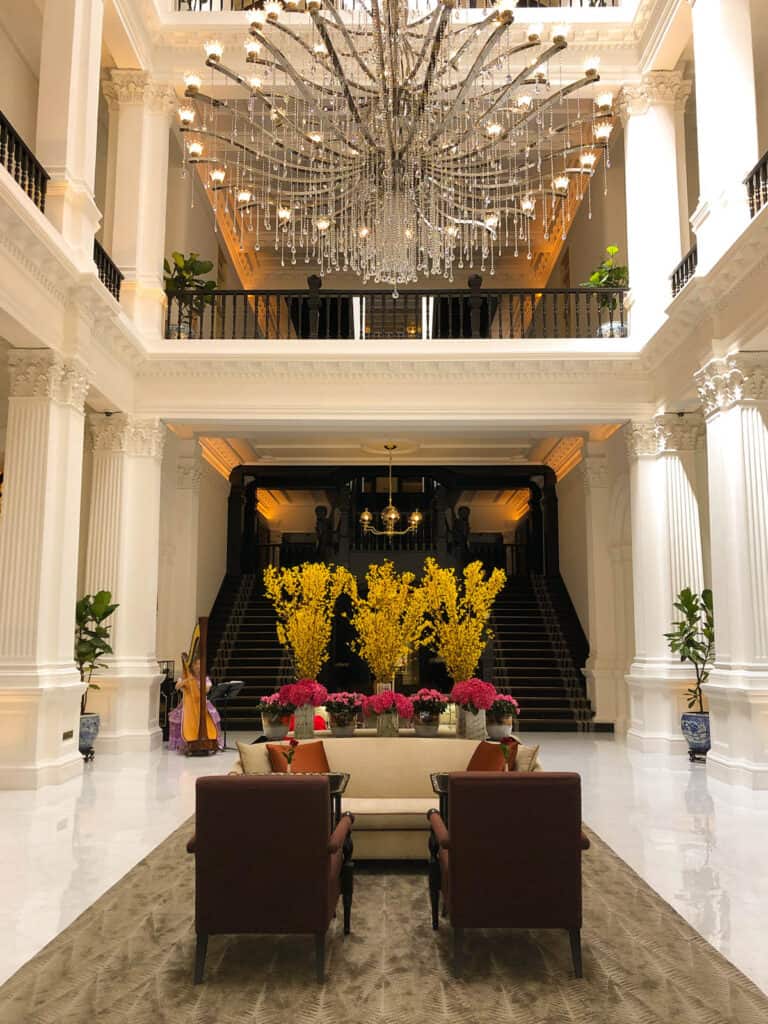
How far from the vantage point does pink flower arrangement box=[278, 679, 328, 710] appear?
25.1ft

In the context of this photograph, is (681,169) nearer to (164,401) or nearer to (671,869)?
(164,401)

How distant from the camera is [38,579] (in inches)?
346

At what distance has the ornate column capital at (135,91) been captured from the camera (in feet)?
39.0

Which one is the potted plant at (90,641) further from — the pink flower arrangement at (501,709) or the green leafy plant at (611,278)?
the green leafy plant at (611,278)

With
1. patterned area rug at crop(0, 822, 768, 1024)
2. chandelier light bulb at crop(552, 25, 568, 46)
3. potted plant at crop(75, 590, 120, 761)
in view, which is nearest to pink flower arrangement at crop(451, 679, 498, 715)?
Answer: patterned area rug at crop(0, 822, 768, 1024)

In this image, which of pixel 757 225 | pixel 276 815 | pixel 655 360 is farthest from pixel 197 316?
pixel 276 815

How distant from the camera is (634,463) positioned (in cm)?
1202

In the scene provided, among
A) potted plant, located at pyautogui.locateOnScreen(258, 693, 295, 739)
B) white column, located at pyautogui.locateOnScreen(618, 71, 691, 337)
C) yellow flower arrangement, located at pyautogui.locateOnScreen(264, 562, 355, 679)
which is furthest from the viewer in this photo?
white column, located at pyautogui.locateOnScreen(618, 71, 691, 337)

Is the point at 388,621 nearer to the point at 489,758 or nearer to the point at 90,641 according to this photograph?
the point at 489,758

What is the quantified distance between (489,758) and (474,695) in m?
1.91

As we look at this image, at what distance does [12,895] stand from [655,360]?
30.8ft

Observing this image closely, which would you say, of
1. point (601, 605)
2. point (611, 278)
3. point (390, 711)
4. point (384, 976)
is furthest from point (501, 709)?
point (611, 278)

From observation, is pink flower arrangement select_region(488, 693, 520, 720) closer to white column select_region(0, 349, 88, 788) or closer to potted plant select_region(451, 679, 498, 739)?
potted plant select_region(451, 679, 498, 739)

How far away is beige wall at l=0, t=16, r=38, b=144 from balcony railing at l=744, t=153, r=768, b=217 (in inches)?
323
